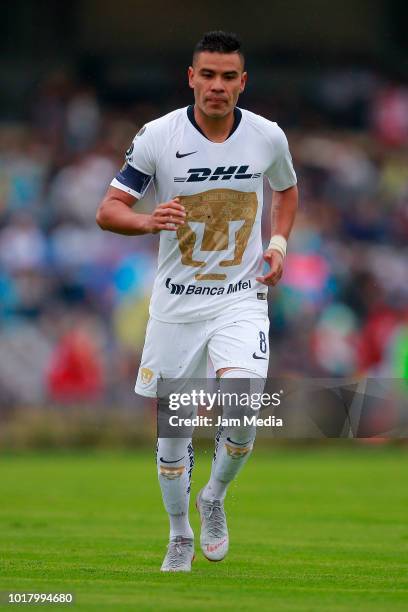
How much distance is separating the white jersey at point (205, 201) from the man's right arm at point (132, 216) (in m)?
0.07

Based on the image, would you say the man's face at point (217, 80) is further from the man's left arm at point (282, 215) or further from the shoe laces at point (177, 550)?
the shoe laces at point (177, 550)

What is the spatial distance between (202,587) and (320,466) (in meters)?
9.93

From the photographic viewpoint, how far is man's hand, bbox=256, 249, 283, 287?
8.67 metres

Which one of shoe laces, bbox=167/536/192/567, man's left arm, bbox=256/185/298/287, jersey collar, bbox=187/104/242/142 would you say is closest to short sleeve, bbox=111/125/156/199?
jersey collar, bbox=187/104/242/142

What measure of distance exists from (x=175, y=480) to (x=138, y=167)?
1.82m

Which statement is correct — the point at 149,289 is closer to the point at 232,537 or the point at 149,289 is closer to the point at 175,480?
the point at 232,537

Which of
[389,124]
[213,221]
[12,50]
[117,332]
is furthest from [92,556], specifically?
[12,50]

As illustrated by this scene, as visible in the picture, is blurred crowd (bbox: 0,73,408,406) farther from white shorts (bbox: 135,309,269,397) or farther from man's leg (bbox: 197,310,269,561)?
white shorts (bbox: 135,309,269,397)

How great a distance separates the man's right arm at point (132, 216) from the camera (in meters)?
8.26

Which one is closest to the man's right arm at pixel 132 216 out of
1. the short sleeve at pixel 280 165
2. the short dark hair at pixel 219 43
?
the short sleeve at pixel 280 165

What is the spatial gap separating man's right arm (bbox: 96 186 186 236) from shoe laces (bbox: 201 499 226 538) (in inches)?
66.1

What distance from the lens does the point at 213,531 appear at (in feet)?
29.3

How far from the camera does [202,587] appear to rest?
25.6 feet

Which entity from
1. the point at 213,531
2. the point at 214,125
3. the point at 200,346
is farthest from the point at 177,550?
the point at 214,125
